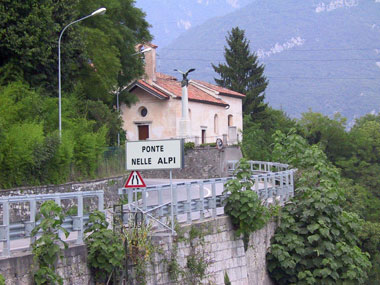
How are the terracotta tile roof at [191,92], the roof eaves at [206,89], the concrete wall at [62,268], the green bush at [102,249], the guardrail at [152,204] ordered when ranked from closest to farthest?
the concrete wall at [62,268] < the guardrail at [152,204] < the green bush at [102,249] < the terracotta tile roof at [191,92] < the roof eaves at [206,89]

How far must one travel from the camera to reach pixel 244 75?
80.8 metres

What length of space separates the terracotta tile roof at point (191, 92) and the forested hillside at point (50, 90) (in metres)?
18.7

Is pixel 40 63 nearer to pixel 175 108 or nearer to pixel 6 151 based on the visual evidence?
pixel 6 151

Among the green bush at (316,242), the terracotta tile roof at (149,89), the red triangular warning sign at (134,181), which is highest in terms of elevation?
the terracotta tile roof at (149,89)

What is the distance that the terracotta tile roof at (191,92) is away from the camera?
2107 inches

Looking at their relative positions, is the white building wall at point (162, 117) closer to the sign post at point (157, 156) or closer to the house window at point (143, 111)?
the house window at point (143, 111)

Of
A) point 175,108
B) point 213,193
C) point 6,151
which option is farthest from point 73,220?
point 175,108

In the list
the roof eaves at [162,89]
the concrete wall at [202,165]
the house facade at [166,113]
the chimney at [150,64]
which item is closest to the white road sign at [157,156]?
the concrete wall at [202,165]

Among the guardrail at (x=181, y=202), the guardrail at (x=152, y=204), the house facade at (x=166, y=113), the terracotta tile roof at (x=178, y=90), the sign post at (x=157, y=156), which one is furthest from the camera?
the terracotta tile roof at (x=178, y=90)

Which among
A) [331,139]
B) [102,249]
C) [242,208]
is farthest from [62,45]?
[331,139]

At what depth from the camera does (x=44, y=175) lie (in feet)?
67.8

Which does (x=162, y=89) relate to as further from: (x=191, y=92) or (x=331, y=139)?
(x=331, y=139)

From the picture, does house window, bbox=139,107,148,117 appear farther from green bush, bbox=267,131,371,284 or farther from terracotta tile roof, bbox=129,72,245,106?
green bush, bbox=267,131,371,284

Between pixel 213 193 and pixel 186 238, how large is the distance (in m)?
2.27
